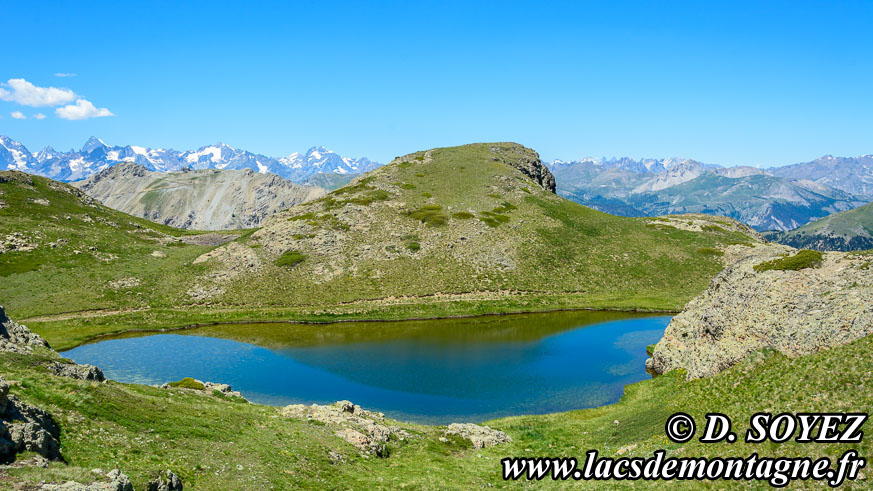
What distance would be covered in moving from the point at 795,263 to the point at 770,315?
10.0 m

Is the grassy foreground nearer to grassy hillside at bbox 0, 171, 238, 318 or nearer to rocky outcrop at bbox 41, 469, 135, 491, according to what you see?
rocky outcrop at bbox 41, 469, 135, 491

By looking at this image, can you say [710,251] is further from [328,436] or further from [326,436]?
[326,436]

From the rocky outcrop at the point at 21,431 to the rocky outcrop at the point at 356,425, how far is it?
17.1 m

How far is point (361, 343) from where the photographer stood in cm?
7356

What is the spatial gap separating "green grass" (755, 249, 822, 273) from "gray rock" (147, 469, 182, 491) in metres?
54.7

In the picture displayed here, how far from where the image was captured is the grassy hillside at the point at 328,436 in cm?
2295

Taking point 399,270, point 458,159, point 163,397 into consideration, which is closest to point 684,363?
point 163,397

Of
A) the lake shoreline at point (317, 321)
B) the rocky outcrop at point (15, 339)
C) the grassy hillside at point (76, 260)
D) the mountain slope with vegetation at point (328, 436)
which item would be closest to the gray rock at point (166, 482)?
the mountain slope with vegetation at point (328, 436)

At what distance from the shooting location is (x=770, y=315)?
40719mm

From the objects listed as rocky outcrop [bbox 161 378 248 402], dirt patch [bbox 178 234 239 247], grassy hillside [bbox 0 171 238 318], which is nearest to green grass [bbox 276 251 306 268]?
grassy hillside [bbox 0 171 238 318]

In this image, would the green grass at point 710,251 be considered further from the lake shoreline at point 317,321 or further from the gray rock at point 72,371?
the gray rock at point 72,371

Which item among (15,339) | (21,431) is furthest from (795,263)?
(15,339)

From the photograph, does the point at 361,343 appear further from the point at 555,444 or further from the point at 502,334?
the point at 555,444

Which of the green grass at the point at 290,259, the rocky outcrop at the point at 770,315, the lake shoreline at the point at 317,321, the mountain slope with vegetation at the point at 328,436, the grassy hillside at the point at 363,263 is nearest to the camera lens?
the mountain slope with vegetation at the point at 328,436
